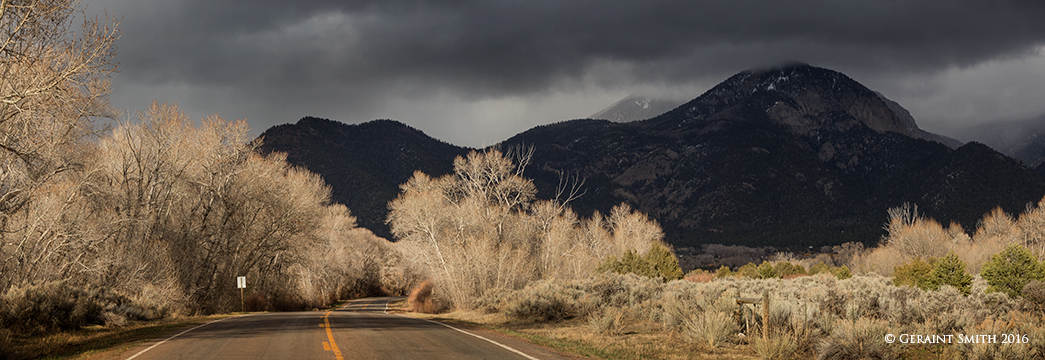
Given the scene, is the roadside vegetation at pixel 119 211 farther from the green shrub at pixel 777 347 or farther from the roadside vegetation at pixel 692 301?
the green shrub at pixel 777 347

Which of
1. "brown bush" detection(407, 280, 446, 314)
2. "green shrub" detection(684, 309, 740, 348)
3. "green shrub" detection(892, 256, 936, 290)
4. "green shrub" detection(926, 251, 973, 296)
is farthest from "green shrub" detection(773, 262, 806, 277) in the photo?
"green shrub" detection(684, 309, 740, 348)

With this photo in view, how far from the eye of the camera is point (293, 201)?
43.2 m

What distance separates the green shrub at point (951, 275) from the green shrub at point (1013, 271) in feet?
5.19

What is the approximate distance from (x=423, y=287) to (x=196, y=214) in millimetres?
15042

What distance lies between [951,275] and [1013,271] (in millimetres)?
2762

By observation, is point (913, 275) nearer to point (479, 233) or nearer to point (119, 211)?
point (479, 233)

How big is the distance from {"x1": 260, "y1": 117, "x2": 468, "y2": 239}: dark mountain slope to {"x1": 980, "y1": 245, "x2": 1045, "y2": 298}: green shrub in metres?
111

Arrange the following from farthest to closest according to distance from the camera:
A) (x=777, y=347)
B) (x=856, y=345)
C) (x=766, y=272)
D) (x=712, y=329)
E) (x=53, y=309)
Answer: (x=766, y=272) < (x=53, y=309) < (x=712, y=329) < (x=777, y=347) < (x=856, y=345)

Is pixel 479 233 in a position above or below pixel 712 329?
above

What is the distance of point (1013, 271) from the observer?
88.6ft

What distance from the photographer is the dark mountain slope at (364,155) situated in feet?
443

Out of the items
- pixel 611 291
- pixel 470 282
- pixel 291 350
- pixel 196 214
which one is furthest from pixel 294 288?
pixel 291 350

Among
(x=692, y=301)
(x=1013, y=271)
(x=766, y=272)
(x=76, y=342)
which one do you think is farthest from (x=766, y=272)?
(x=76, y=342)

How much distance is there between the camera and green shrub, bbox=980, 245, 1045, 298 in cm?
2664
